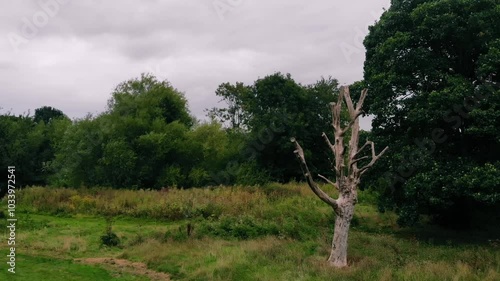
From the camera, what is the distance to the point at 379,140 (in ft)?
58.9

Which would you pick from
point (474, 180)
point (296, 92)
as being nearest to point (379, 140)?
point (474, 180)

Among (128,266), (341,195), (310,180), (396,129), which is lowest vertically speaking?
(128,266)

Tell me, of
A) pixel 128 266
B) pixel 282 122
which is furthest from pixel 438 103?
pixel 282 122

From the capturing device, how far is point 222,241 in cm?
1523

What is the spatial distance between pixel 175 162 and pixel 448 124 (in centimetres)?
2221

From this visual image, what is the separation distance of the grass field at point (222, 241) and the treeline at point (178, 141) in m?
6.90

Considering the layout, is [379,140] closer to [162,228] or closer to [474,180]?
[474,180]

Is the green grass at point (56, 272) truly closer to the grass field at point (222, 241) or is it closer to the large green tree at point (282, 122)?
the grass field at point (222, 241)

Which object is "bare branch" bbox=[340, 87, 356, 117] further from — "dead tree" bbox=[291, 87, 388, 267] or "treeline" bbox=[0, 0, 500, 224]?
"treeline" bbox=[0, 0, 500, 224]

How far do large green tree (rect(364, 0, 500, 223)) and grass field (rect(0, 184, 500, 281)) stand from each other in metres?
1.96

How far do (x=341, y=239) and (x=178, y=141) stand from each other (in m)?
23.2

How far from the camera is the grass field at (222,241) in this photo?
11.1 metres

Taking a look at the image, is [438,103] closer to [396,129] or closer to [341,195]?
[396,129]

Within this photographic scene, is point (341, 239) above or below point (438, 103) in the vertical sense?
below
